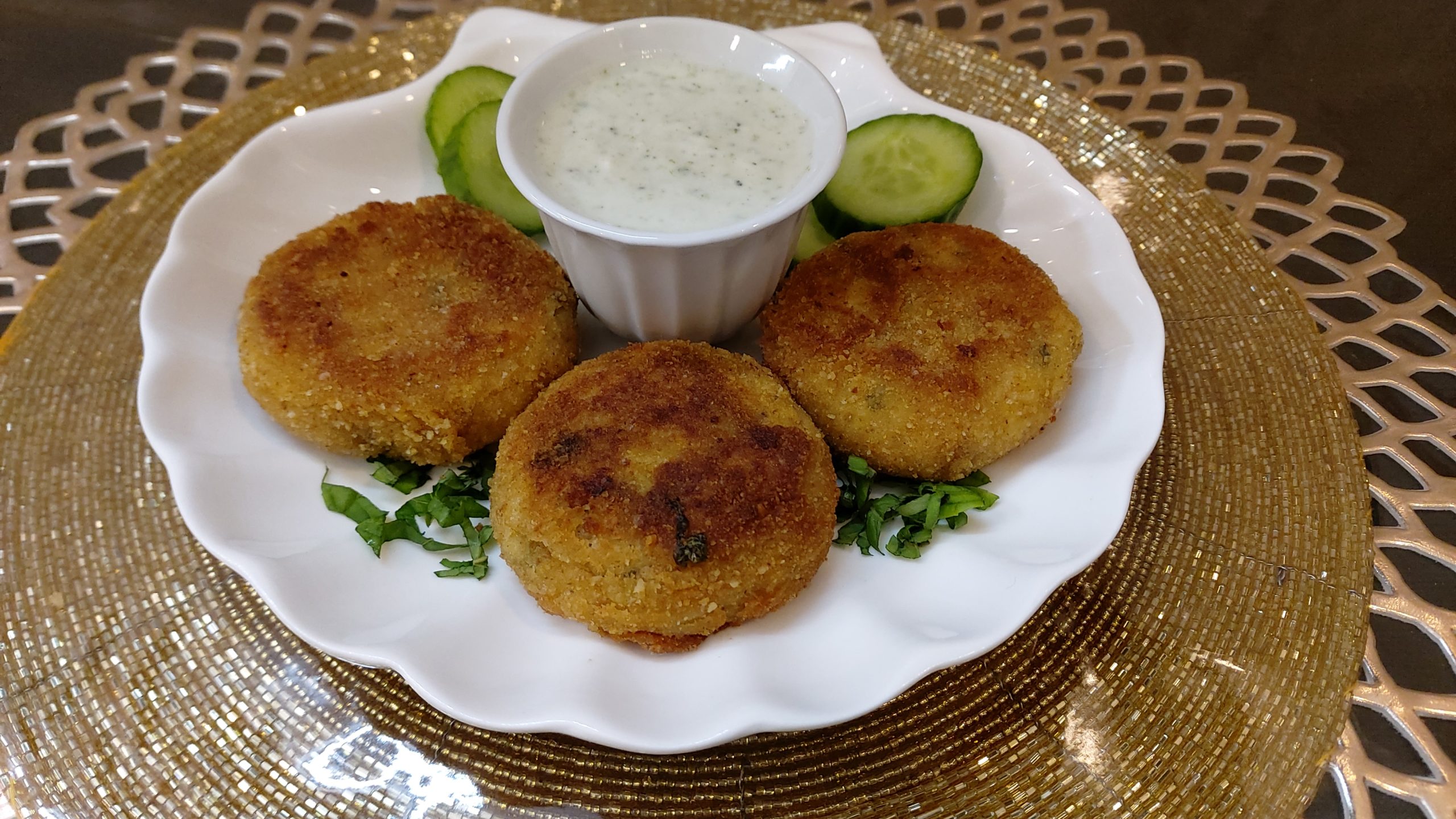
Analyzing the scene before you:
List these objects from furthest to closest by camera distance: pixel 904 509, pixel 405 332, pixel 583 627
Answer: pixel 405 332
pixel 904 509
pixel 583 627

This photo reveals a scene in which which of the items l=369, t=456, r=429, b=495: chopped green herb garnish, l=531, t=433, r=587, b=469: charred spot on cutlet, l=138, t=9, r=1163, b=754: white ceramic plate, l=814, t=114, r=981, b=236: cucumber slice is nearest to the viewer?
l=138, t=9, r=1163, b=754: white ceramic plate

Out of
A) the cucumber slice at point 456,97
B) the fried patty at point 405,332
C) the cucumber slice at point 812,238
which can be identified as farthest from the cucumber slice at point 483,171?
the cucumber slice at point 812,238

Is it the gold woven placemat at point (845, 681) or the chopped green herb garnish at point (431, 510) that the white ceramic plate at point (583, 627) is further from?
the gold woven placemat at point (845, 681)

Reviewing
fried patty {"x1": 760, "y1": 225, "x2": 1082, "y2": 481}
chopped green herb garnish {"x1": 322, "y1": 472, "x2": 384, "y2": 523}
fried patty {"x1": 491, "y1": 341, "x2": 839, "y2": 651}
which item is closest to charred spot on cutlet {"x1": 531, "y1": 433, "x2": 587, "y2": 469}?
fried patty {"x1": 491, "y1": 341, "x2": 839, "y2": 651}

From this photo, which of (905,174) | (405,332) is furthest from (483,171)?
(905,174)

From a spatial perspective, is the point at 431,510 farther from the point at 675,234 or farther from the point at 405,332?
the point at 675,234

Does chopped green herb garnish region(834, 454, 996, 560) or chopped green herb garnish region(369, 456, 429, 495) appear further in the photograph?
chopped green herb garnish region(369, 456, 429, 495)

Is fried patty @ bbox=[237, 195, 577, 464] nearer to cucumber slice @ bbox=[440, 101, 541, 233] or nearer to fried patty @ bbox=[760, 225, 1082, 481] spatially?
cucumber slice @ bbox=[440, 101, 541, 233]

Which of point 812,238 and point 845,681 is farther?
point 812,238
